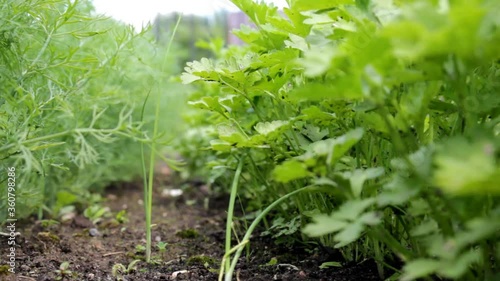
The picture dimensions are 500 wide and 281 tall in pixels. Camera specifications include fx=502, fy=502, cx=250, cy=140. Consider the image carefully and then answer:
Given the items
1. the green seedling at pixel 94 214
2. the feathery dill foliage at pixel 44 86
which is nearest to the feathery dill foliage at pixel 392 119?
the feathery dill foliage at pixel 44 86

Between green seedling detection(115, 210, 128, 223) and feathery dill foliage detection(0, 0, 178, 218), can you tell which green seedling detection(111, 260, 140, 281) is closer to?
feathery dill foliage detection(0, 0, 178, 218)

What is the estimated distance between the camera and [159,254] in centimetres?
157

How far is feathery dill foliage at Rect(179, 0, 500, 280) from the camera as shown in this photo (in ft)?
2.28

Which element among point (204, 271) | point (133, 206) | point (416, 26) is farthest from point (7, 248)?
point (416, 26)

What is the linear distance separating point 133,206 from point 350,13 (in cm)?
174

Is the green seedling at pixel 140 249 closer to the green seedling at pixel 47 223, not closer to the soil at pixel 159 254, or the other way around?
the soil at pixel 159 254

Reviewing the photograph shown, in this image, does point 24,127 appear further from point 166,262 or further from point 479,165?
point 479,165

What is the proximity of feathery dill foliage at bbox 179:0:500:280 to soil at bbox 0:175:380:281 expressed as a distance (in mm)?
108

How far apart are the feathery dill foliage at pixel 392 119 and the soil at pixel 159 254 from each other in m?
0.11

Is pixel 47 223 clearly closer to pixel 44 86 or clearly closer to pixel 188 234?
pixel 188 234

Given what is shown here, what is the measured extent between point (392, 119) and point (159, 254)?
94 cm

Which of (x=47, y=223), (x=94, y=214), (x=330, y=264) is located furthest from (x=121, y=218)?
(x=330, y=264)

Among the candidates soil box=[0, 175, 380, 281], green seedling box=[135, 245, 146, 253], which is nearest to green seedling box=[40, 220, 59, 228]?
soil box=[0, 175, 380, 281]

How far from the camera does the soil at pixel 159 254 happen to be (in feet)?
4.27
